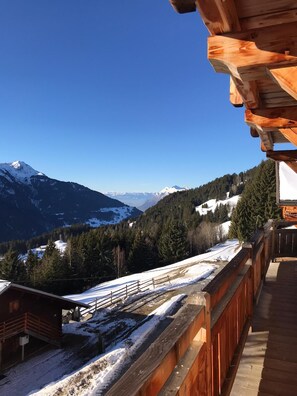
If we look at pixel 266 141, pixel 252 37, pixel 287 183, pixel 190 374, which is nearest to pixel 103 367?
pixel 266 141

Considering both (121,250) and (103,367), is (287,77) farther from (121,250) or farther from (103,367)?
(121,250)

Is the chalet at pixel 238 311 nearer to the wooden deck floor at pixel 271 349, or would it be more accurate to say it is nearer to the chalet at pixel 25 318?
the wooden deck floor at pixel 271 349

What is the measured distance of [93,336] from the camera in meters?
18.8

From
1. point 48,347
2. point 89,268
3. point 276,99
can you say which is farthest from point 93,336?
point 89,268

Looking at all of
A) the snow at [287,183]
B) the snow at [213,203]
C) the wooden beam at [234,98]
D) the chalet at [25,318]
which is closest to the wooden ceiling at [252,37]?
the wooden beam at [234,98]

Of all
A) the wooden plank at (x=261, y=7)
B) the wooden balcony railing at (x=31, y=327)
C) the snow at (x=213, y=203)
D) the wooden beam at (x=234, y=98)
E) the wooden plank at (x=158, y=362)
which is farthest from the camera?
the snow at (x=213, y=203)

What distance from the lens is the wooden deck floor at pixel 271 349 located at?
3.88m

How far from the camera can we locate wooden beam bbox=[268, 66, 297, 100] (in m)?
2.15

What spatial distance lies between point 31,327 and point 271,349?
16.9m

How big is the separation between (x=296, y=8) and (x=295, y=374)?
3.95 metres

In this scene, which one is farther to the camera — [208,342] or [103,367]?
[103,367]

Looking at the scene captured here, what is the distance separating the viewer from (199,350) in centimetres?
218

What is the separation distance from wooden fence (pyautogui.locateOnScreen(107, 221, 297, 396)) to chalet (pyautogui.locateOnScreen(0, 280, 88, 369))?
49.9ft

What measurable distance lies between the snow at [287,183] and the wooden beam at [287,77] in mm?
15532
